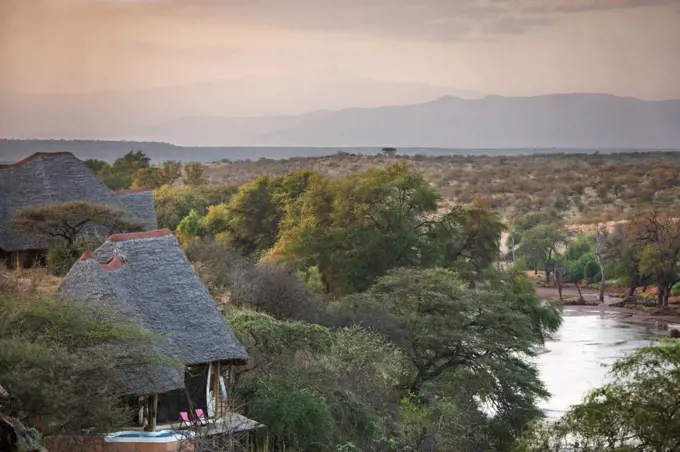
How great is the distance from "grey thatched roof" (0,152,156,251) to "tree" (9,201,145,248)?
1.18m

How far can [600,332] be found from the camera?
47000mm

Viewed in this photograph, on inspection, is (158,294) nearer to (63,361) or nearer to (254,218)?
(63,361)

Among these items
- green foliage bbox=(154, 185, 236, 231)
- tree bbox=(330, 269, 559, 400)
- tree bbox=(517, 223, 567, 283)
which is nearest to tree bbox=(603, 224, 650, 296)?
tree bbox=(517, 223, 567, 283)

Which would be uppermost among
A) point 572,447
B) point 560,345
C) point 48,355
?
point 48,355

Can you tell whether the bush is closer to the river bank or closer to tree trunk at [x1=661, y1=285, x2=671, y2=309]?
tree trunk at [x1=661, y1=285, x2=671, y2=309]

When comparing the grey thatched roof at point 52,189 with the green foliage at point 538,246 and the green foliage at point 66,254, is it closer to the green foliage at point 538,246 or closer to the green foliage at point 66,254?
the green foliage at point 66,254

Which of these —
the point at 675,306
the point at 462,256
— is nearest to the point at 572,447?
the point at 462,256

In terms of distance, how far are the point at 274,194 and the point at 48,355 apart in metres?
31.0

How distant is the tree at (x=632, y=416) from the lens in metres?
17.4

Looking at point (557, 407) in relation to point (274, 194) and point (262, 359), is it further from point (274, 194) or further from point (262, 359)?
point (274, 194)

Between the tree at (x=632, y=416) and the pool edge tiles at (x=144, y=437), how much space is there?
575 centimetres

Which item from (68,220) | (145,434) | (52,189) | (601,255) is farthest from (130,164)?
(145,434)

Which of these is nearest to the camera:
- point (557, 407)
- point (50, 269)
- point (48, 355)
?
point (48, 355)

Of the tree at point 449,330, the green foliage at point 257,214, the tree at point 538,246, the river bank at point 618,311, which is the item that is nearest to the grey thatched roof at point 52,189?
the tree at point 449,330
